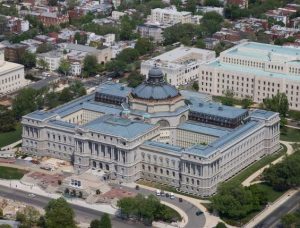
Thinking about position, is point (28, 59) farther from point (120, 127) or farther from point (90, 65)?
point (120, 127)

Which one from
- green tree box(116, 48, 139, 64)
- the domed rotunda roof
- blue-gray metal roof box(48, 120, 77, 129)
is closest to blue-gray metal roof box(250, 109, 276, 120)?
the domed rotunda roof

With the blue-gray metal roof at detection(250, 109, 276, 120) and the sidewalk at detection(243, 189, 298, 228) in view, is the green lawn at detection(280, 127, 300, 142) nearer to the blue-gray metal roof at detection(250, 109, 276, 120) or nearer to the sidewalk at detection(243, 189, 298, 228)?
the blue-gray metal roof at detection(250, 109, 276, 120)

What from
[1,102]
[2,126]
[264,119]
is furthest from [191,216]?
[1,102]

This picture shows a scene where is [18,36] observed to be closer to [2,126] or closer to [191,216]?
Answer: [2,126]

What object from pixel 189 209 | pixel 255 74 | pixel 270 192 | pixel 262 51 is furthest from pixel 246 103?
pixel 189 209

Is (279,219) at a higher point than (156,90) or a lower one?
lower

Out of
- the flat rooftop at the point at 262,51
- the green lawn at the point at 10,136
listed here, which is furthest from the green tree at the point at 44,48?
the green lawn at the point at 10,136
